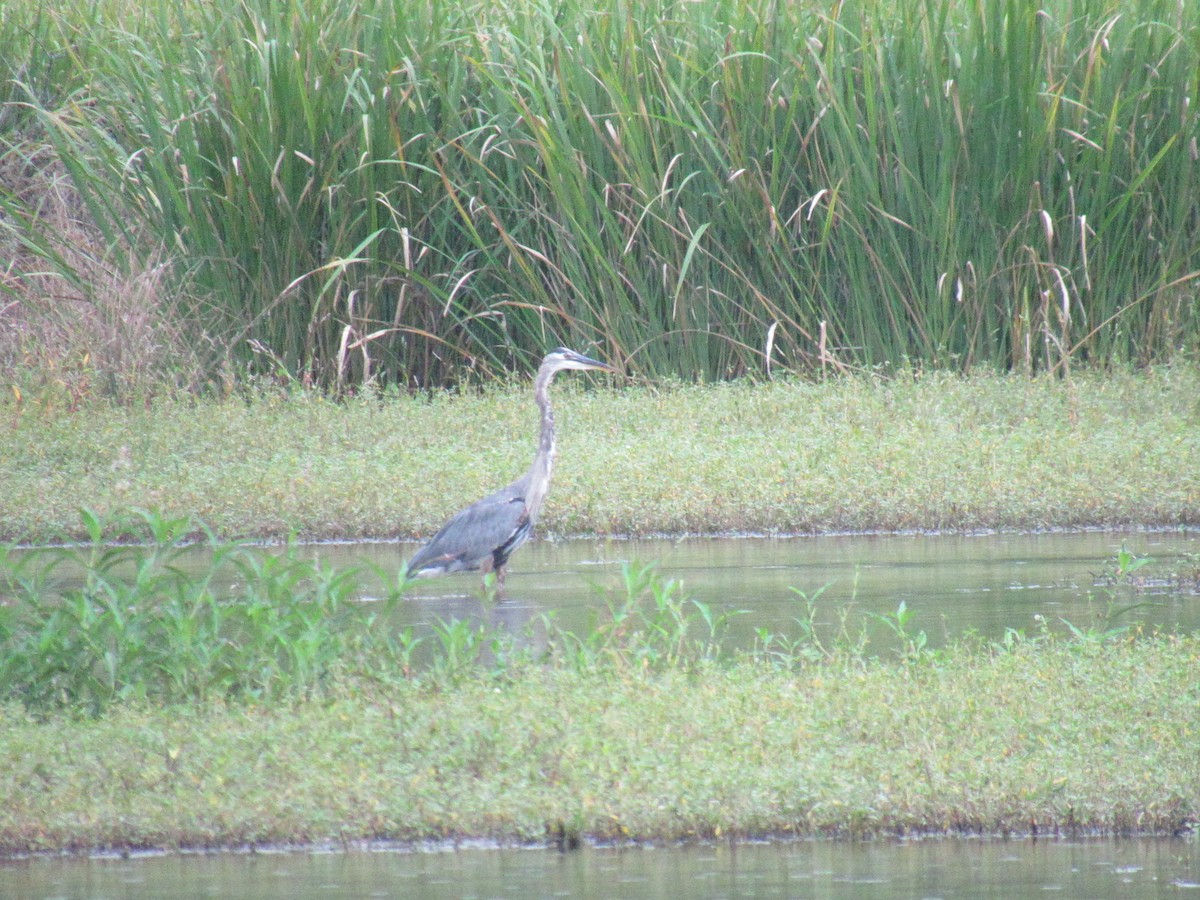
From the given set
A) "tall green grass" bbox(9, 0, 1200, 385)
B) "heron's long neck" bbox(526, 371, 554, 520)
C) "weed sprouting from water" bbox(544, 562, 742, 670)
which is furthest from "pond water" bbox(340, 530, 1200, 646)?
"tall green grass" bbox(9, 0, 1200, 385)

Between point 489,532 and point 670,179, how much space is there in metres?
→ 4.84

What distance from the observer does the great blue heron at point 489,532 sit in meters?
7.71

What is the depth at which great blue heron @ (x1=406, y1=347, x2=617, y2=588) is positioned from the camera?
7.71 metres

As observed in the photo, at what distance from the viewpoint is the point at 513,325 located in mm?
12867

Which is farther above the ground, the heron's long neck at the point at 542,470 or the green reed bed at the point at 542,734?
the green reed bed at the point at 542,734

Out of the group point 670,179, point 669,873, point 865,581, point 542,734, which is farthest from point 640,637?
point 670,179

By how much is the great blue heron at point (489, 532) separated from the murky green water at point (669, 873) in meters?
3.29

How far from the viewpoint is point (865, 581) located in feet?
24.6

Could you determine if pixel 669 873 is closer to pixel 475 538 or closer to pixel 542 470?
pixel 475 538

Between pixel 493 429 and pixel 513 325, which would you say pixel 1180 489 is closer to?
pixel 493 429

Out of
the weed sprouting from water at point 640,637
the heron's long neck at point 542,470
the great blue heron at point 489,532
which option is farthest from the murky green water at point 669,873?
the heron's long neck at point 542,470

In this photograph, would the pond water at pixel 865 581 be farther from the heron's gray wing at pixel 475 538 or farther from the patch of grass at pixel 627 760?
the patch of grass at pixel 627 760

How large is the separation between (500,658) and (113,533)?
4.39m

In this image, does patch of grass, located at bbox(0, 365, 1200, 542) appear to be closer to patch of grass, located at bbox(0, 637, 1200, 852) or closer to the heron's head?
the heron's head
